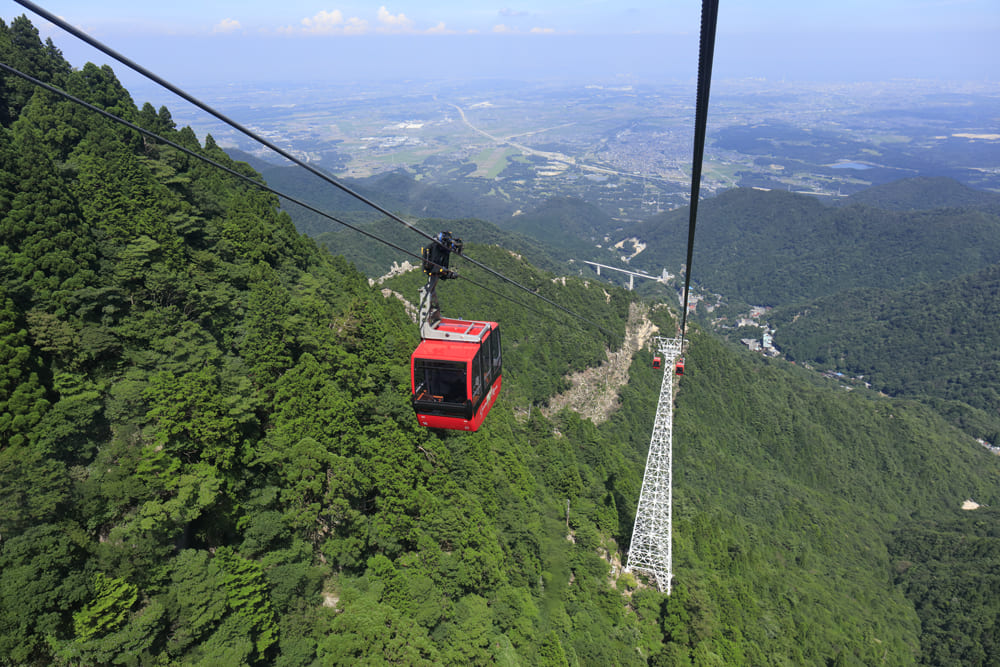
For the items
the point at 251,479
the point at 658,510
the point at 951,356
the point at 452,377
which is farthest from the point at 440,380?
the point at 951,356

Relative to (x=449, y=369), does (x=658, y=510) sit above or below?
below

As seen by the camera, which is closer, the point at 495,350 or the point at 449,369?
the point at 449,369

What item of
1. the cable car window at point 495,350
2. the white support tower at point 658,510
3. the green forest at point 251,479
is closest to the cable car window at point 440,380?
the cable car window at point 495,350

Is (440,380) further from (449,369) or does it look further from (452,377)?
(449,369)

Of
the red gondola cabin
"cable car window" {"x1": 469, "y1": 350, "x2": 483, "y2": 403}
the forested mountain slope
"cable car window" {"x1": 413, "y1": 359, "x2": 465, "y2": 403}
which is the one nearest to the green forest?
the red gondola cabin

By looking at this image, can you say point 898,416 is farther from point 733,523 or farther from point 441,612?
point 441,612

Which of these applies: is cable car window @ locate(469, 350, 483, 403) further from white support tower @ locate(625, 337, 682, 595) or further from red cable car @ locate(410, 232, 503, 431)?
white support tower @ locate(625, 337, 682, 595)
